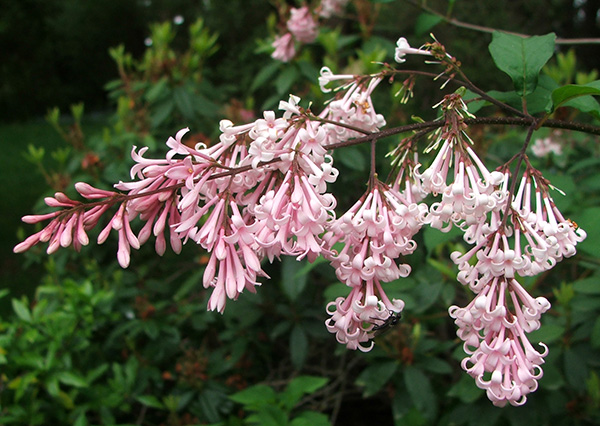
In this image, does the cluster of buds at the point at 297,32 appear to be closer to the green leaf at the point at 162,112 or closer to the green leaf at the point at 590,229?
Answer: the green leaf at the point at 162,112

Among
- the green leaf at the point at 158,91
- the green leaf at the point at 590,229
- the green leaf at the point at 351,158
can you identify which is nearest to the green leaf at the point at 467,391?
the green leaf at the point at 590,229

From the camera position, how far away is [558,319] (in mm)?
2193

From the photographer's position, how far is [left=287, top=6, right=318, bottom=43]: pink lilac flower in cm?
290

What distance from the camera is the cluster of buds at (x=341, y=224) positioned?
3.00ft

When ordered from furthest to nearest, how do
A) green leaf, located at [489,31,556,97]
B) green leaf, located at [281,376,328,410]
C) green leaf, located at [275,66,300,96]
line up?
1. green leaf, located at [275,66,300,96]
2. green leaf, located at [281,376,328,410]
3. green leaf, located at [489,31,556,97]

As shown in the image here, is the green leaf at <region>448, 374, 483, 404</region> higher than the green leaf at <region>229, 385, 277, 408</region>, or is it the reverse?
the green leaf at <region>229, 385, 277, 408</region>

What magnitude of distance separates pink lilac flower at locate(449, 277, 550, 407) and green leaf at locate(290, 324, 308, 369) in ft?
5.03

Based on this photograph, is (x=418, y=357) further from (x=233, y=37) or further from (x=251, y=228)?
(x=233, y=37)

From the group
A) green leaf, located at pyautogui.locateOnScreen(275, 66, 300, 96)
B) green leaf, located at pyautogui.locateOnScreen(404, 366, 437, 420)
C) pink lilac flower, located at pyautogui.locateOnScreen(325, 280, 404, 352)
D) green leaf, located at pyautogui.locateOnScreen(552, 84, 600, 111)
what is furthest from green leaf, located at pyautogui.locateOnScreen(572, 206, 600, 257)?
green leaf, located at pyautogui.locateOnScreen(275, 66, 300, 96)

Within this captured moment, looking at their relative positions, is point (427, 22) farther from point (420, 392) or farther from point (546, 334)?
point (420, 392)

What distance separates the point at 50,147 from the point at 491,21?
7.99 metres

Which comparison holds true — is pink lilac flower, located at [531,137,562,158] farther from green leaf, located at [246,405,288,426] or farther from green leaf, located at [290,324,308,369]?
green leaf, located at [246,405,288,426]

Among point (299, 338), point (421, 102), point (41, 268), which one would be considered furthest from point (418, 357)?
point (41, 268)

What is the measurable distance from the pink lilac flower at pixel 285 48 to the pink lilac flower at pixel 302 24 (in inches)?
1.7
